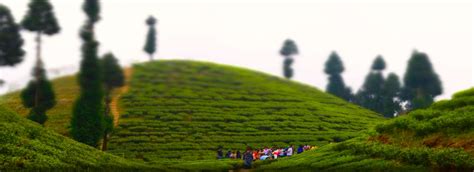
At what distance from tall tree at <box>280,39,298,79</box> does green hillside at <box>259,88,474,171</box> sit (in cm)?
9804

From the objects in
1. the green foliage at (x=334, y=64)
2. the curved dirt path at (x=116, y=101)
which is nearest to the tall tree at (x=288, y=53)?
the green foliage at (x=334, y=64)

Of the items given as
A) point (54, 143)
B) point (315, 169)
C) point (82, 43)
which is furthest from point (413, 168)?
point (82, 43)

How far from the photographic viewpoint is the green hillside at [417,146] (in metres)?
29.2

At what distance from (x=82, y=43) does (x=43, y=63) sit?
276 inches

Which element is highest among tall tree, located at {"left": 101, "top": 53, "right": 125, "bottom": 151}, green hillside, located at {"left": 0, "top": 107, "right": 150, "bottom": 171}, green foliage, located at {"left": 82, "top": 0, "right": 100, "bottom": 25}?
green foliage, located at {"left": 82, "top": 0, "right": 100, "bottom": 25}

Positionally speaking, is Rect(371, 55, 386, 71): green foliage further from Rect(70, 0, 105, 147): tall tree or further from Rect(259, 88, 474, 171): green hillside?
Rect(259, 88, 474, 171): green hillside

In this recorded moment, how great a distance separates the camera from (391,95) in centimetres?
12562

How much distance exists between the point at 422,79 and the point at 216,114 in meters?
45.4

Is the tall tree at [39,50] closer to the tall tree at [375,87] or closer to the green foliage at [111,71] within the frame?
the green foliage at [111,71]

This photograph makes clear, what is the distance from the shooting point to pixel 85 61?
64.3 meters

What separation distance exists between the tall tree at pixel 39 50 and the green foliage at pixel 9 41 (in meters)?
1.61

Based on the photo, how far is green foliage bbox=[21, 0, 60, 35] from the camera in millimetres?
66875

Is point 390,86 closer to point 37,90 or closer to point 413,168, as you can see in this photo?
point 37,90

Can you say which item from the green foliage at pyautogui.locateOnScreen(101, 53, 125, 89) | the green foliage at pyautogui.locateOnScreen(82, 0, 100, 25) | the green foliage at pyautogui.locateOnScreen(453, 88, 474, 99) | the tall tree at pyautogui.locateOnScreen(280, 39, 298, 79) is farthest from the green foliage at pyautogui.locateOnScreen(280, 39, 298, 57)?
the green foliage at pyautogui.locateOnScreen(453, 88, 474, 99)
